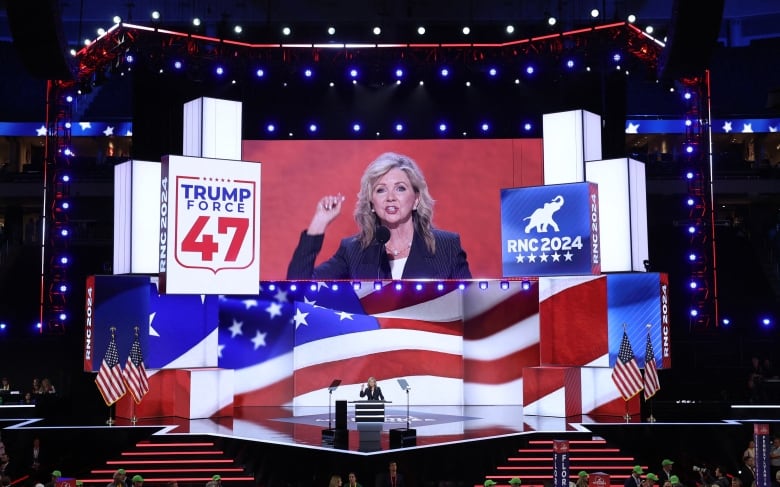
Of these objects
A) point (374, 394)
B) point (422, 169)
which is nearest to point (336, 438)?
point (374, 394)

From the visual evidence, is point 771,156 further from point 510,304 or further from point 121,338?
point 121,338

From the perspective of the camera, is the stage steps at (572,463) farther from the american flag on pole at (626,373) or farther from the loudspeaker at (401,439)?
the american flag on pole at (626,373)

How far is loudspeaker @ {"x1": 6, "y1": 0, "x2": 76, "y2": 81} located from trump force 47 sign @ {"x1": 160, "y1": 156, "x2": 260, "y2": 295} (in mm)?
2947

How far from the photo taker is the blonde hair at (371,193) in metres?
23.3

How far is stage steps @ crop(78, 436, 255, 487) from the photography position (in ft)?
52.7

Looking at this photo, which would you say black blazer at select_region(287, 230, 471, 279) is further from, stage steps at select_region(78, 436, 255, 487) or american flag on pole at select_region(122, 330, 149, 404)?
stage steps at select_region(78, 436, 255, 487)

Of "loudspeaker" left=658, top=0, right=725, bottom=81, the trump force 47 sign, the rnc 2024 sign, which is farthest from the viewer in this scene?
the rnc 2024 sign

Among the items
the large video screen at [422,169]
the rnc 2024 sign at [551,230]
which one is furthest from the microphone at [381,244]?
the rnc 2024 sign at [551,230]

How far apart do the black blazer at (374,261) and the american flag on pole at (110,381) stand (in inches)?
206

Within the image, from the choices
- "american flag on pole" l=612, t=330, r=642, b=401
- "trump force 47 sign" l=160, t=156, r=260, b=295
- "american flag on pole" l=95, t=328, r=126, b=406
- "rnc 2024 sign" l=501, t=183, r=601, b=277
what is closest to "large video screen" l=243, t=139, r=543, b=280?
"rnc 2024 sign" l=501, t=183, r=601, b=277

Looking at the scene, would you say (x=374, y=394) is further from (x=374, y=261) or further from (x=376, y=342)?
(x=376, y=342)


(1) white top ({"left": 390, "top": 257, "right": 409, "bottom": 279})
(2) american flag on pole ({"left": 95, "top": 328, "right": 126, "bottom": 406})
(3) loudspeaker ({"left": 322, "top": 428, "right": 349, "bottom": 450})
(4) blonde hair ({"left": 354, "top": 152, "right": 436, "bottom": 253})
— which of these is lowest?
(3) loudspeaker ({"left": 322, "top": 428, "right": 349, "bottom": 450})

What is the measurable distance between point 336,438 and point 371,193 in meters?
8.85

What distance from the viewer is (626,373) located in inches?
760
